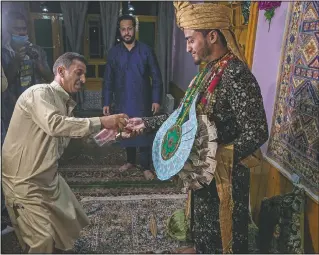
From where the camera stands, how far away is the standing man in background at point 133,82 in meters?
3.61

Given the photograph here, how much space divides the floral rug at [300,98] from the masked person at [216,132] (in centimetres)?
43

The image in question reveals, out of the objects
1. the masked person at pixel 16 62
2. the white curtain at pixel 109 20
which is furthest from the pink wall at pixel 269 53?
the white curtain at pixel 109 20

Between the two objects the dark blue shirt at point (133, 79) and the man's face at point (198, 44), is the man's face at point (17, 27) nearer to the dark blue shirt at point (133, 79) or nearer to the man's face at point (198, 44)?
the dark blue shirt at point (133, 79)

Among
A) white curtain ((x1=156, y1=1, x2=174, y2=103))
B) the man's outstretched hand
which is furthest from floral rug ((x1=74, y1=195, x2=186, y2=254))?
white curtain ((x1=156, y1=1, x2=174, y2=103))

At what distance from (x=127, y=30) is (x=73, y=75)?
1.66 m

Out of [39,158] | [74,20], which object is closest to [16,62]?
[39,158]

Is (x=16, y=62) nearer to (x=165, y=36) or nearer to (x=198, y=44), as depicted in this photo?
(x=198, y=44)

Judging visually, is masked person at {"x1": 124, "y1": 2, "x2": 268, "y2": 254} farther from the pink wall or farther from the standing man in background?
the standing man in background

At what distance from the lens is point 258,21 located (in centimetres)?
273

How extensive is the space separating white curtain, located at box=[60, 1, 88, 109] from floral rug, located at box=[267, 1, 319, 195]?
544 centimetres

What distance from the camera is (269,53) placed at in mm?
2529

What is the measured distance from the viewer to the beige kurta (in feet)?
6.15

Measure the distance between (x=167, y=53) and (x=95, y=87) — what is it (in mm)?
1865

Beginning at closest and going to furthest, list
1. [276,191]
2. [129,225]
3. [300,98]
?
[300,98]
[276,191]
[129,225]
